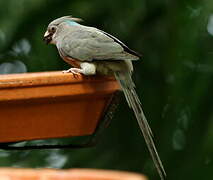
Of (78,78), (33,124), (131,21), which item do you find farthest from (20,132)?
(131,21)

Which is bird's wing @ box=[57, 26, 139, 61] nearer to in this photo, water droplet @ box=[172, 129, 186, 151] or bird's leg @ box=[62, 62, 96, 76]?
bird's leg @ box=[62, 62, 96, 76]

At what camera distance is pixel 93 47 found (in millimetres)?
2650

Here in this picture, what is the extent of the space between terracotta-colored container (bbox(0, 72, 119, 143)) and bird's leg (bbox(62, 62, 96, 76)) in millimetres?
66

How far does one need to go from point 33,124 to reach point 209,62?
157 cm

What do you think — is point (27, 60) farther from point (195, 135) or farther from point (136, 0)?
point (195, 135)

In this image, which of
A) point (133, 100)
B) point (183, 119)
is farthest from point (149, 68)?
point (133, 100)

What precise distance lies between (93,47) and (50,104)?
0.53 meters

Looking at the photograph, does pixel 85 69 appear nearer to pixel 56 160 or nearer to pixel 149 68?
pixel 149 68

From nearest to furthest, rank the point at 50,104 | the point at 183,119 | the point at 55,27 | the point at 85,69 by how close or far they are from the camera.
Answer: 1. the point at 50,104
2. the point at 85,69
3. the point at 55,27
4. the point at 183,119

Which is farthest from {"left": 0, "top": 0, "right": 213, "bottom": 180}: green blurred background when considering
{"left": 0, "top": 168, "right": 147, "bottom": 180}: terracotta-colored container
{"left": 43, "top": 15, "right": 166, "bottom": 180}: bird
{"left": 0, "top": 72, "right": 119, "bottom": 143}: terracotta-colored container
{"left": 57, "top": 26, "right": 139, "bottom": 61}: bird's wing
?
{"left": 0, "top": 168, "right": 147, "bottom": 180}: terracotta-colored container

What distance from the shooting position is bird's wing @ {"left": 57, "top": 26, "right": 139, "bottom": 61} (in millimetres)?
2598

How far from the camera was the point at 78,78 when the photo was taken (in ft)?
7.34

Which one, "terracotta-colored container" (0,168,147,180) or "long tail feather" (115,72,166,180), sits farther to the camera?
"long tail feather" (115,72,166,180)

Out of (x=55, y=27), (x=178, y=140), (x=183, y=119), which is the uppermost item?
(x=55, y=27)
